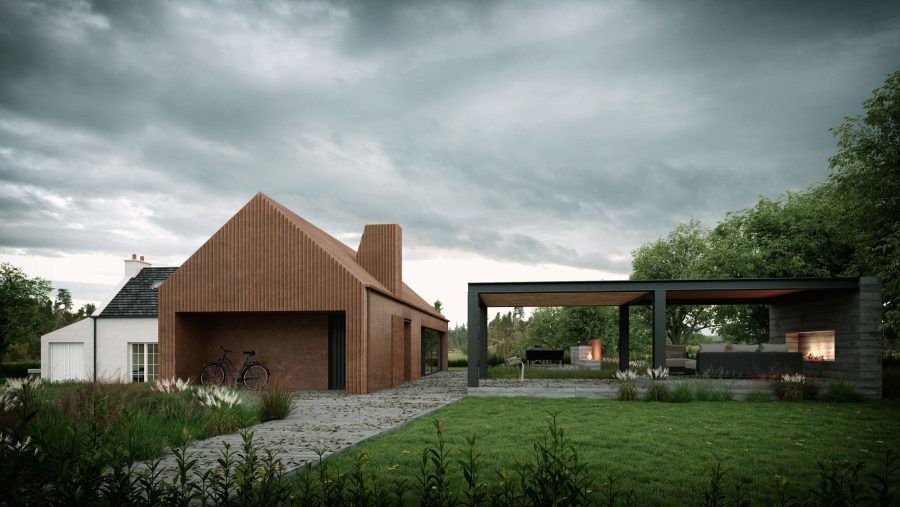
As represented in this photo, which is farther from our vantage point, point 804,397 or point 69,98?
point 804,397

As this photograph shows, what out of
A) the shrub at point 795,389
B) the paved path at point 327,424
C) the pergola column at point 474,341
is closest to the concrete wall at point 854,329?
the shrub at point 795,389

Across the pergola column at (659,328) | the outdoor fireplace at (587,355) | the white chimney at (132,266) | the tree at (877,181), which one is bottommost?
the outdoor fireplace at (587,355)

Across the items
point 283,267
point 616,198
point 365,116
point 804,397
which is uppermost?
point 365,116

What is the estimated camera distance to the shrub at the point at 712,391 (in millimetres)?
13664

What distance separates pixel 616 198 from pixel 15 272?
3073cm

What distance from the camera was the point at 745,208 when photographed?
1117 inches

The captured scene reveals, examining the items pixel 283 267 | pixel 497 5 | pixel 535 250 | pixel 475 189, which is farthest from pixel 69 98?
pixel 535 250

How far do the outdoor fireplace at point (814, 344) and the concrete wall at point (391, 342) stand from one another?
1283 centimetres

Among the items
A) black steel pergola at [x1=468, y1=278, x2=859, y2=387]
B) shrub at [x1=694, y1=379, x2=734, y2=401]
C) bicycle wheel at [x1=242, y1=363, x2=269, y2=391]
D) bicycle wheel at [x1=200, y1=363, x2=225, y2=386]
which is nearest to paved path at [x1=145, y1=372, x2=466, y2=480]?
bicycle wheel at [x1=242, y1=363, x2=269, y2=391]

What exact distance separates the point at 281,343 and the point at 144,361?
759cm

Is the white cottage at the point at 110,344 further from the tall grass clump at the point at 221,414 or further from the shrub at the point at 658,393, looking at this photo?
the shrub at the point at 658,393

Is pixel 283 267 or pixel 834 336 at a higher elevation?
pixel 283 267

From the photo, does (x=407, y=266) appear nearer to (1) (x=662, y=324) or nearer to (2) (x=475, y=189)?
(2) (x=475, y=189)

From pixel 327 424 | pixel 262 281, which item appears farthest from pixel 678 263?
pixel 327 424
